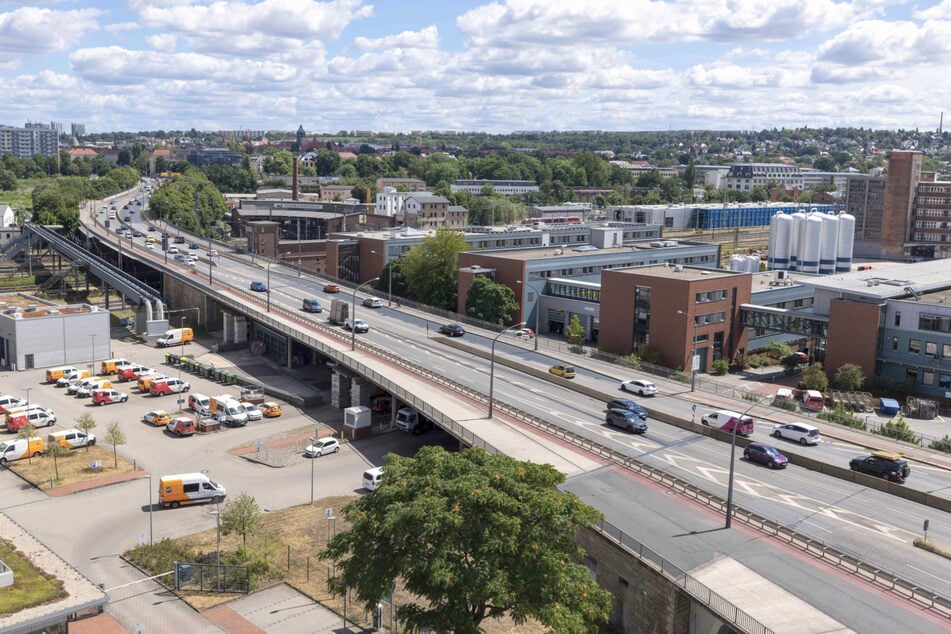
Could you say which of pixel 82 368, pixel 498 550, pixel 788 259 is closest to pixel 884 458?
pixel 498 550

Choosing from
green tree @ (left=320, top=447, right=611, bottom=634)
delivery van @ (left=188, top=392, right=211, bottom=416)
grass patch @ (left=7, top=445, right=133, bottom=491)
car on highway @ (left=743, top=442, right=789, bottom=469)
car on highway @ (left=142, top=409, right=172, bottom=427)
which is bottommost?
grass patch @ (left=7, top=445, right=133, bottom=491)

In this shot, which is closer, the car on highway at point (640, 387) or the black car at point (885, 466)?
the black car at point (885, 466)

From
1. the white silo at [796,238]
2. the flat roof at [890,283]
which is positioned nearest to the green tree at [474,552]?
the flat roof at [890,283]

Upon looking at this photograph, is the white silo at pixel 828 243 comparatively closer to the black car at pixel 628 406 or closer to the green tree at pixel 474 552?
the black car at pixel 628 406

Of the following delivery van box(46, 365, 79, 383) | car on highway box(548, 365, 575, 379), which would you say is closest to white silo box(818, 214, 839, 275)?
car on highway box(548, 365, 575, 379)

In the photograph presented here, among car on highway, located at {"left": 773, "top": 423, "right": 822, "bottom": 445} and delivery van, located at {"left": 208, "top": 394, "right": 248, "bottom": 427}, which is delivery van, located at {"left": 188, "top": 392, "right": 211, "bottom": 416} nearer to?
delivery van, located at {"left": 208, "top": 394, "right": 248, "bottom": 427}

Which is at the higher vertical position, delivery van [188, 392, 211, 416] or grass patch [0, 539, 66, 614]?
grass patch [0, 539, 66, 614]

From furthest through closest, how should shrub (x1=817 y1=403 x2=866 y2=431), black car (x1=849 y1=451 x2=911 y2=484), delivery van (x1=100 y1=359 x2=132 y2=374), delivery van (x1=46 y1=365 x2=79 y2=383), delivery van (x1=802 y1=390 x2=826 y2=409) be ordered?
delivery van (x1=100 y1=359 x2=132 y2=374) → delivery van (x1=46 y1=365 x2=79 y2=383) → delivery van (x1=802 y1=390 x2=826 y2=409) → shrub (x1=817 y1=403 x2=866 y2=431) → black car (x1=849 y1=451 x2=911 y2=484)
